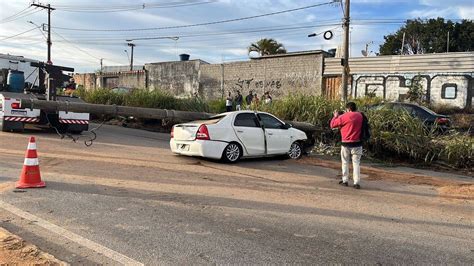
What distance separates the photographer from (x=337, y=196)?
8328 millimetres

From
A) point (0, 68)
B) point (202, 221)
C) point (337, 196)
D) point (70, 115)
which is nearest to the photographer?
point (202, 221)

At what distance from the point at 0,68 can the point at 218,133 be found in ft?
33.1

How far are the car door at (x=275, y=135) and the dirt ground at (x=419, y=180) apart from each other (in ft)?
2.18

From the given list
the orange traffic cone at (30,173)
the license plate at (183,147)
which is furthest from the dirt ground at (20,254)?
the license plate at (183,147)

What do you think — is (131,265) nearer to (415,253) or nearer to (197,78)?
(415,253)

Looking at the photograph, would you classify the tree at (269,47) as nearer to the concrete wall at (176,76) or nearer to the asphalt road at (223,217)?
the concrete wall at (176,76)

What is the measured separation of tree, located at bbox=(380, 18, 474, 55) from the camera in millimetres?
52781

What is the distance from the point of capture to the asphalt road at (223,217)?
5012 mm

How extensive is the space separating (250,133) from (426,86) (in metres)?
18.3

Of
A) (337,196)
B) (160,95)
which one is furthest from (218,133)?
(160,95)

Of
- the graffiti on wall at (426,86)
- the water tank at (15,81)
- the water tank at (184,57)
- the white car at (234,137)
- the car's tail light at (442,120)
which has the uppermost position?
the water tank at (184,57)

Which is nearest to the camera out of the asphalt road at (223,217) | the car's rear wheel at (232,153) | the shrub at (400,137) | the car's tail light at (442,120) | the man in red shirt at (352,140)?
the asphalt road at (223,217)

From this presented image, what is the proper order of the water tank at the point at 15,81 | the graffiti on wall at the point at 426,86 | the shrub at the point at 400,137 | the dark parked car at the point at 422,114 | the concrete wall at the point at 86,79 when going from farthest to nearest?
the concrete wall at the point at 86,79, the graffiti on wall at the point at 426,86, the water tank at the point at 15,81, the dark parked car at the point at 422,114, the shrub at the point at 400,137

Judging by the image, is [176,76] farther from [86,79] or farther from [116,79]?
[86,79]
